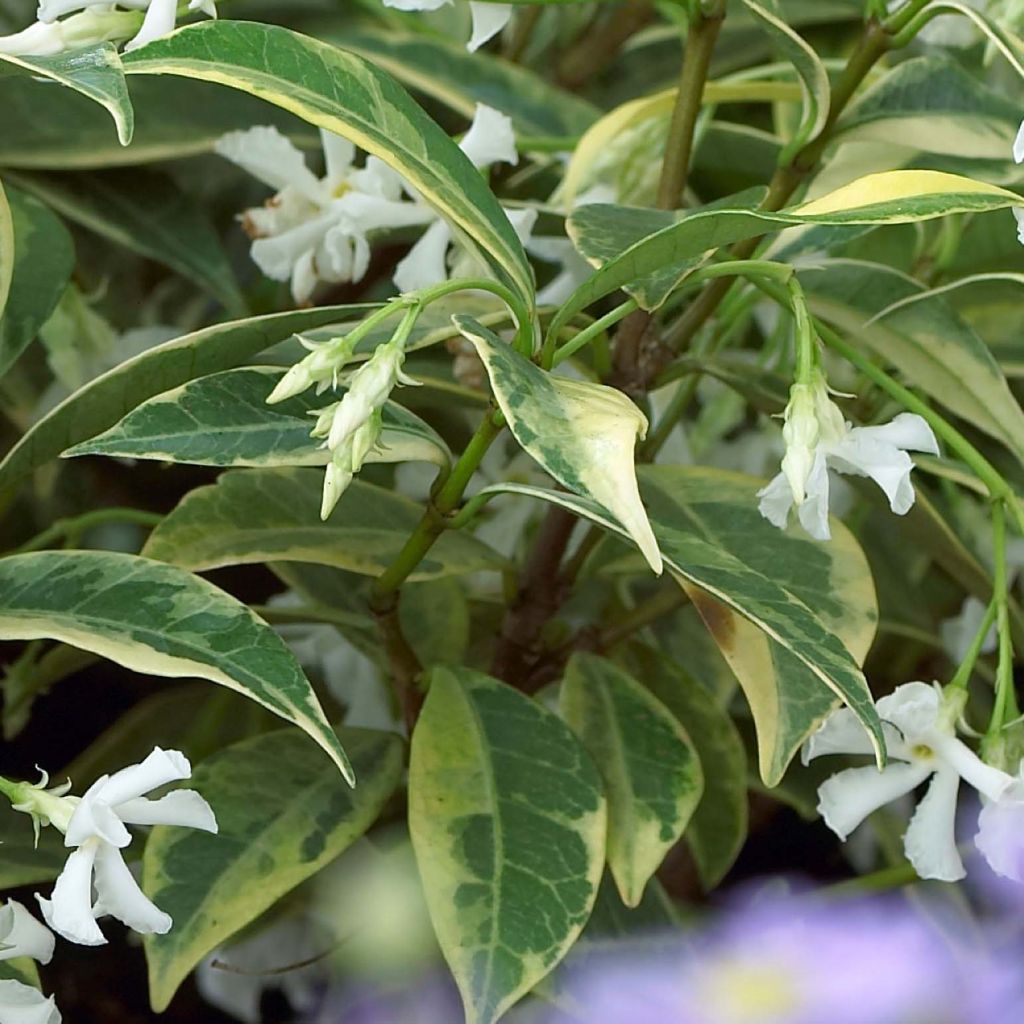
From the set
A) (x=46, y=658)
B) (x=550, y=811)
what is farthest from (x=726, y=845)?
A: (x=46, y=658)

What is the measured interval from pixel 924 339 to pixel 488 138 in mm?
196

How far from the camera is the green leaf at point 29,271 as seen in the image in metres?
0.54

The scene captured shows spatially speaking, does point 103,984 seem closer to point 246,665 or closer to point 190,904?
point 190,904

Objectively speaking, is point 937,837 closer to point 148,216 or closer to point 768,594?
point 768,594

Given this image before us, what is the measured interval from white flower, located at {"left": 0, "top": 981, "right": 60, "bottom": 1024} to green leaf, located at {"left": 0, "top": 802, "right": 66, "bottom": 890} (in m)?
0.09

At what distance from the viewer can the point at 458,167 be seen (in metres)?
0.43

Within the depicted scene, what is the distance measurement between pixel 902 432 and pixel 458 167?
0.16 metres

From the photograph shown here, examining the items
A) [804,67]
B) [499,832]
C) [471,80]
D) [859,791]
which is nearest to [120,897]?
[499,832]

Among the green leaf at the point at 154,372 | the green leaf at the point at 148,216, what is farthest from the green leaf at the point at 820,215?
the green leaf at the point at 148,216

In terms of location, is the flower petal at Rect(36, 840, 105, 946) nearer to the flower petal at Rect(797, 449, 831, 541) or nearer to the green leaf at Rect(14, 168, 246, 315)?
the flower petal at Rect(797, 449, 831, 541)

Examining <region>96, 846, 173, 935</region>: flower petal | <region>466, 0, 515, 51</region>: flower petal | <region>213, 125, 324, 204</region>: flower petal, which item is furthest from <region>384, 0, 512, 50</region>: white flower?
<region>96, 846, 173, 935</region>: flower petal

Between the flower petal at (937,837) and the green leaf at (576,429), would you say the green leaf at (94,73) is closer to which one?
the green leaf at (576,429)

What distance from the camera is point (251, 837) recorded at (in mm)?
506

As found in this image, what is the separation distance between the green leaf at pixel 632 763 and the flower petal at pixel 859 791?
0.19 feet
